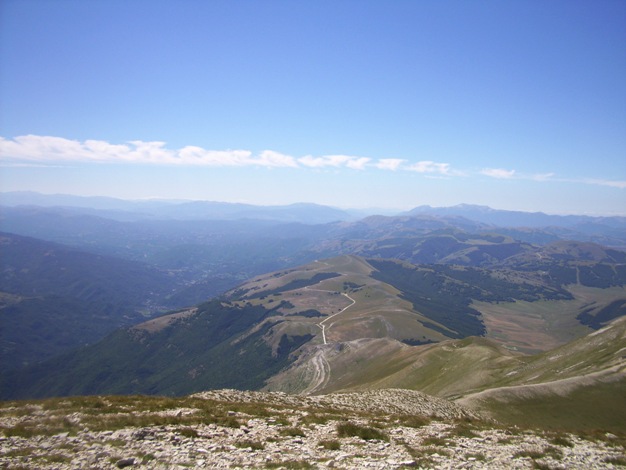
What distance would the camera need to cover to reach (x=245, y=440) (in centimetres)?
2259

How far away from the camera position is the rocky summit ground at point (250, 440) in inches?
768

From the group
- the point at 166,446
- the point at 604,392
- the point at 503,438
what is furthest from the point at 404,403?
the point at 604,392

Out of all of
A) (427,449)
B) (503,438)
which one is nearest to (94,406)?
(427,449)

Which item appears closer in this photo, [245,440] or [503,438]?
[245,440]

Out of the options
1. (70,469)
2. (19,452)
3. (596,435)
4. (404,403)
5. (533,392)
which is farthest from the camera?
(533,392)

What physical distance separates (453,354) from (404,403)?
79352mm

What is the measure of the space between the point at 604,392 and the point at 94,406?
73.8 meters

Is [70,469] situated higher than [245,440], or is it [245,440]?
[70,469]

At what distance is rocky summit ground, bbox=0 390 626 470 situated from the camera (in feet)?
64.0

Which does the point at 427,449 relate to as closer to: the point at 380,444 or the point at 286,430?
the point at 380,444

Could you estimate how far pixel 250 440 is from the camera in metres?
22.6

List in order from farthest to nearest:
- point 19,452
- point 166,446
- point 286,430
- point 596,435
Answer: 1. point 596,435
2. point 286,430
3. point 166,446
4. point 19,452

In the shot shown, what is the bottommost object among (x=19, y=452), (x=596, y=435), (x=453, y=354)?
(x=453, y=354)

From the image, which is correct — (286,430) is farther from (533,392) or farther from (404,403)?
(533,392)
